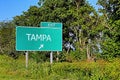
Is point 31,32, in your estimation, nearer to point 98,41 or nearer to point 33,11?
point 98,41

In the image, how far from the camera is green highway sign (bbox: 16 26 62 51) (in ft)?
79.8

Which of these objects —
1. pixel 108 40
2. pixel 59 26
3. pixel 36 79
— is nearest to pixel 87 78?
pixel 36 79

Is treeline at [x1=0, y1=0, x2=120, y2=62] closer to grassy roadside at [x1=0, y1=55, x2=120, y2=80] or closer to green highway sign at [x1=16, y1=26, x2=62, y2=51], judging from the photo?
green highway sign at [x1=16, y1=26, x2=62, y2=51]

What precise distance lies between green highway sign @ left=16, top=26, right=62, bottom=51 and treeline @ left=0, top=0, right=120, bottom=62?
11.0 metres

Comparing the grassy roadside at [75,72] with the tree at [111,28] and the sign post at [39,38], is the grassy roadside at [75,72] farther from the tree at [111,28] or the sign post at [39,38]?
the tree at [111,28]

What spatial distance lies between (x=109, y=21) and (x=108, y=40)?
7.54 ft

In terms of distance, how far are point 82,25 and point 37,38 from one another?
18.0 metres

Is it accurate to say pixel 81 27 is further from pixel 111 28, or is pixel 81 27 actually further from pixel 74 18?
pixel 111 28

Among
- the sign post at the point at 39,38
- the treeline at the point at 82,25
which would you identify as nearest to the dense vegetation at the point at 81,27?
the treeline at the point at 82,25

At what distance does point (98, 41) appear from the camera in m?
43.9

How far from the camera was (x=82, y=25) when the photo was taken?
42.7 m

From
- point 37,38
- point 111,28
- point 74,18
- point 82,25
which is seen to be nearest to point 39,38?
point 37,38

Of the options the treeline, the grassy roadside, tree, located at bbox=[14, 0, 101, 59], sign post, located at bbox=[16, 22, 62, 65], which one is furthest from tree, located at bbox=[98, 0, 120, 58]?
the grassy roadside

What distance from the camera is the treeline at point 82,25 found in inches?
1502
